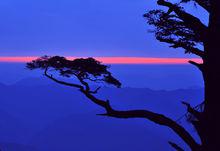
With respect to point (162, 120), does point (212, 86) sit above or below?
above

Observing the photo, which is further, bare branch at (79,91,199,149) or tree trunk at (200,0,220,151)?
bare branch at (79,91,199,149)

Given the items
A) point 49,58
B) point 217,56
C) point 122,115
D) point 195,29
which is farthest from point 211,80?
point 49,58

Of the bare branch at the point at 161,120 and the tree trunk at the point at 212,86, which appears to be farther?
the bare branch at the point at 161,120

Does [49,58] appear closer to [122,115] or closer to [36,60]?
[36,60]

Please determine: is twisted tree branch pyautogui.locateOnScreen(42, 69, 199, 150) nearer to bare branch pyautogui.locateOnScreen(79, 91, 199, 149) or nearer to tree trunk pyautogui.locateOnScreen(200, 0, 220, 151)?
bare branch pyautogui.locateOnScreen(79, 91, 199, 149)

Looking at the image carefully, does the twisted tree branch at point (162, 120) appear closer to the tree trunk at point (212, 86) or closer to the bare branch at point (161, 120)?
the bare branch at point (161, 120)

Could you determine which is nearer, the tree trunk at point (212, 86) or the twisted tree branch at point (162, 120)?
the tree trunk at point (212, 86)

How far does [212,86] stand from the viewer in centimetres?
706

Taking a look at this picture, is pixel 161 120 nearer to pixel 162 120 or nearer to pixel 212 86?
pixel 162 120

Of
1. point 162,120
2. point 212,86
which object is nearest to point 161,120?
point 162,120

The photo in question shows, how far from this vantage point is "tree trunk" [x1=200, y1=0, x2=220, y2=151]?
271 inches

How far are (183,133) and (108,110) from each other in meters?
1.60

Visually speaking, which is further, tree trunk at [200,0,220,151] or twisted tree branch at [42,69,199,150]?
twisted tree branch at [42,69,199,150]

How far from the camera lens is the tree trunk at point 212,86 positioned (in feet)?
22.6
